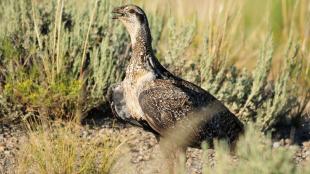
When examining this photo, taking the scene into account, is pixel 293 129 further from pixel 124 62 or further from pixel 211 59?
pixel 124 62

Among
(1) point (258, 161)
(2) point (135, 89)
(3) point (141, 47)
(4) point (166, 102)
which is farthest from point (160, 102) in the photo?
(1) point (258, 161)

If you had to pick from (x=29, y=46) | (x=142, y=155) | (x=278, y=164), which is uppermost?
(x=278, y=164)

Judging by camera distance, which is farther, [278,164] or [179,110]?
[179,110]

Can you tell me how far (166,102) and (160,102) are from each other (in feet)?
0.23

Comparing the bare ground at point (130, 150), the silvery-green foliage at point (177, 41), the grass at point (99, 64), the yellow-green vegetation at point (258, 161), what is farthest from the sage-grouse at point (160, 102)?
the yellow-green vegetation at point (258, 161)

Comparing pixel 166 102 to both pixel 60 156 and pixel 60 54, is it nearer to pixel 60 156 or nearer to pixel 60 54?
pixel 60 156

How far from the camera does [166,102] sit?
638cm

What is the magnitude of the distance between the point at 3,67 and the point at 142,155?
163 cm

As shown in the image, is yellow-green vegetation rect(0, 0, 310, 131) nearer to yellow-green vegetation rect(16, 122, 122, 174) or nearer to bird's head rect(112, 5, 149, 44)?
bird's head rect(112, 5, 149, 44)

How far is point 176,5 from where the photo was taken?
10133 millimetres

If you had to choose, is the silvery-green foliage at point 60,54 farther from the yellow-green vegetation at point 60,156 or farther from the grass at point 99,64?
the yellow-green vegetation at point 60,156

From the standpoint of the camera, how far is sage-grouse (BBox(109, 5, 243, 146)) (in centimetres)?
631

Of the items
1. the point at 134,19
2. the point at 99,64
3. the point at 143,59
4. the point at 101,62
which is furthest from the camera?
the point at 99,64

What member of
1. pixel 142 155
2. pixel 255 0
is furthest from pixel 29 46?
pixel 255 0
